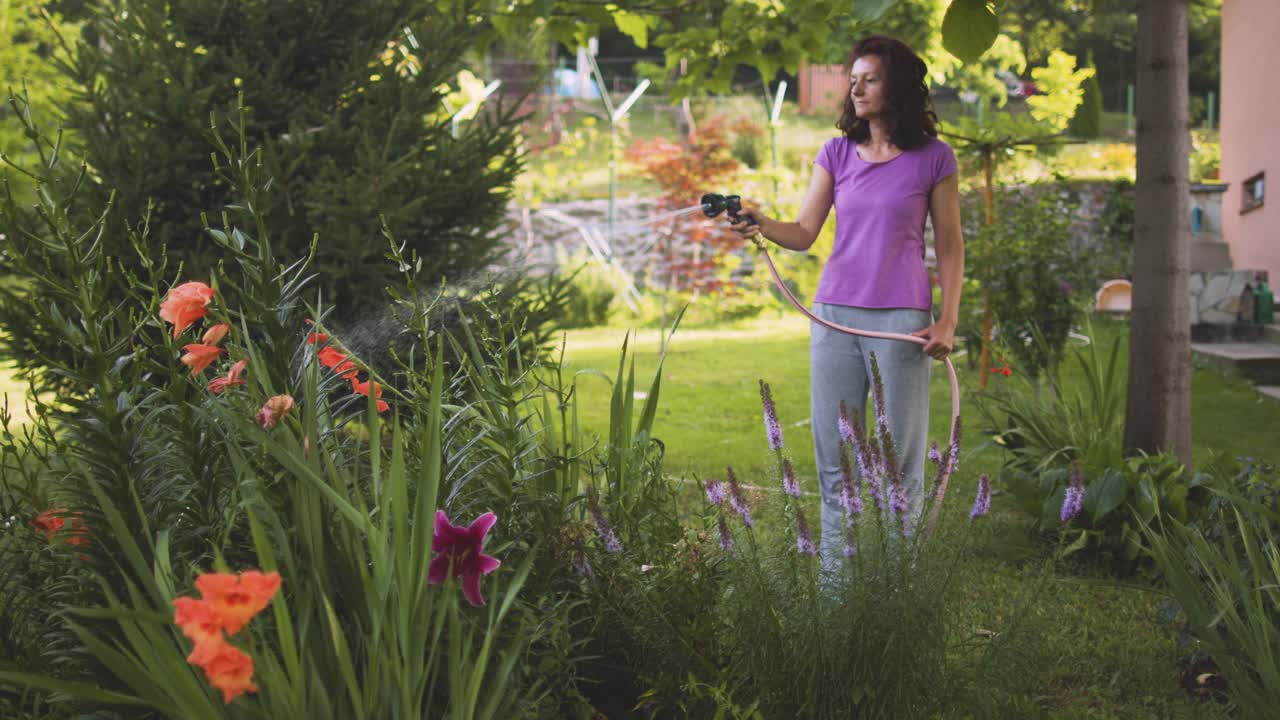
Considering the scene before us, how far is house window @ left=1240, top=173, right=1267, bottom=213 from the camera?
360 inches

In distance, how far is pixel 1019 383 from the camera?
6688 mm

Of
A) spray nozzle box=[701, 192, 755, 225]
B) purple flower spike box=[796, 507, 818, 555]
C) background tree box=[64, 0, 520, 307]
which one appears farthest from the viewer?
background tree box=[64, 0, 520, 307]

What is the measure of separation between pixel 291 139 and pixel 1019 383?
489 cm

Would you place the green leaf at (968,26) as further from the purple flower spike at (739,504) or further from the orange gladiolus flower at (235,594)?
the orange gladiolus flower at (235,594)

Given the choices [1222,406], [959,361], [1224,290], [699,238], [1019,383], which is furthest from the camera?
[699,238]

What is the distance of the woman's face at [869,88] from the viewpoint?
2842 millimetres

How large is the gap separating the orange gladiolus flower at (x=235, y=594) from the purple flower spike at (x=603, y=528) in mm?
795

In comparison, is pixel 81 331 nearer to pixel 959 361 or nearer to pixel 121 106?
pixel 121 106

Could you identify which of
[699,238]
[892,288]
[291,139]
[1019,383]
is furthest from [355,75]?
[699,238]

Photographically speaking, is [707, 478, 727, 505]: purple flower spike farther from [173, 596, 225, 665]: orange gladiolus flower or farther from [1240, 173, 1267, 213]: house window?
[1240, 173, 1267, 213]: house window

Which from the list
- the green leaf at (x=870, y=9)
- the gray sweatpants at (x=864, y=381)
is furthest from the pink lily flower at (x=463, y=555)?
the gray sweatpants at (x=864, y=381)

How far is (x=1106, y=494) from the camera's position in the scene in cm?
318

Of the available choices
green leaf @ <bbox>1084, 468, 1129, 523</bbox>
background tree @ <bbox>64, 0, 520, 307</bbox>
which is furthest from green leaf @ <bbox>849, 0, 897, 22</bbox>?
background tree @ <bbox>64, 0, 520, 307</bbox>

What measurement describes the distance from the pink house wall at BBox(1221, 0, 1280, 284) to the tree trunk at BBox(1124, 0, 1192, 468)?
583 centimetres
